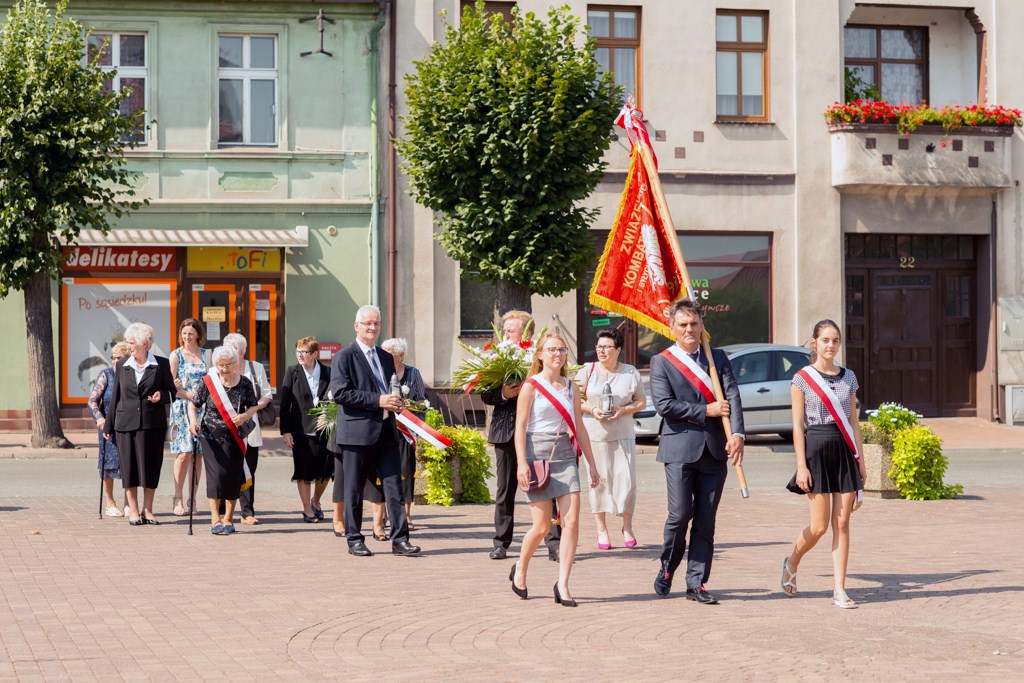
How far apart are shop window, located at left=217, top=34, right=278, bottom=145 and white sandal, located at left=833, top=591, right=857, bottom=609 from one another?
60.2 feet

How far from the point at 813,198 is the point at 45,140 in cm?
1358

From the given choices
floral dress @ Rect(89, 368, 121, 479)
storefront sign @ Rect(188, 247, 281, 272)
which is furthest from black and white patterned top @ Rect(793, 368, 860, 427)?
storefront sign @ Rect(188, 247, 281, 272)

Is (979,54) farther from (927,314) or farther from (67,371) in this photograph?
(67,371)

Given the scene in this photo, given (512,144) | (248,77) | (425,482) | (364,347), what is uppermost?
(248,77)

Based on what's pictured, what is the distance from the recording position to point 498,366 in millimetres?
10688

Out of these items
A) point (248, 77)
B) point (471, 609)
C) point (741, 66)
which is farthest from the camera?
point (741, 66)

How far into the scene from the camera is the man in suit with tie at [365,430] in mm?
10836

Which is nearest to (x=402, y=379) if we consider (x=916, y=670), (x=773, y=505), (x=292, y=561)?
(x=292, y=561)

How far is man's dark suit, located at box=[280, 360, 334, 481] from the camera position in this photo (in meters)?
12.9

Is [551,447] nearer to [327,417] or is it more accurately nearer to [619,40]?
[327,417]

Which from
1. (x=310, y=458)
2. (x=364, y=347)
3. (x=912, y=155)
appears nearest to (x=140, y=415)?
(x=310, y=458)

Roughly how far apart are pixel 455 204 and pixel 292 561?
480 inches

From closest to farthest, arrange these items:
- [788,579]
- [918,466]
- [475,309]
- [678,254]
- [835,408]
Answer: [835,408] < [788,579] < [678,254] < [918,466] < [475,309]

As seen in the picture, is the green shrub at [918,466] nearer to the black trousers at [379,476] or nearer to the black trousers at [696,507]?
the black trousers at [379,476]
